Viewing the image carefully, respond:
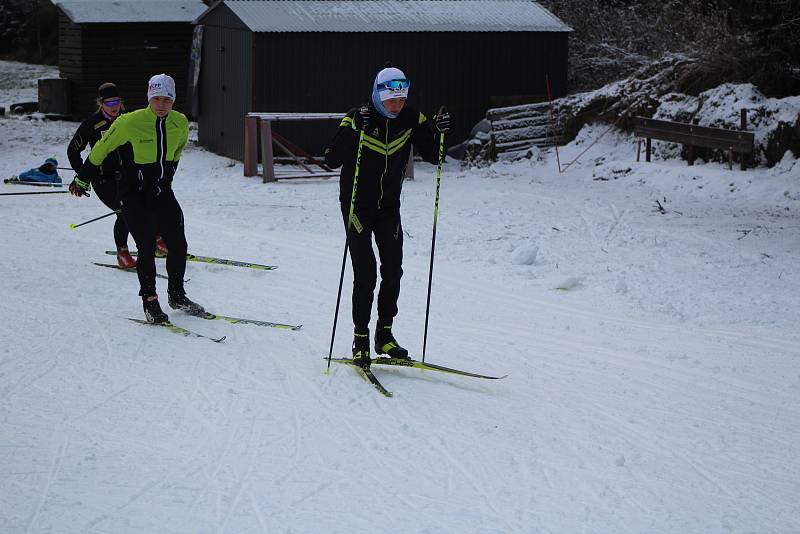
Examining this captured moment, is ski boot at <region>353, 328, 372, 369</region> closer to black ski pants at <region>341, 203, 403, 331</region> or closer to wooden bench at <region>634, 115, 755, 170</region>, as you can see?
black ski pants at <region>341, 203, 403, 331</region>

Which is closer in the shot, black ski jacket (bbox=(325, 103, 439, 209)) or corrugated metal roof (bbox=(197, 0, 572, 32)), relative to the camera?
black ski jacket (bbox=(325, 103, 439, 209))

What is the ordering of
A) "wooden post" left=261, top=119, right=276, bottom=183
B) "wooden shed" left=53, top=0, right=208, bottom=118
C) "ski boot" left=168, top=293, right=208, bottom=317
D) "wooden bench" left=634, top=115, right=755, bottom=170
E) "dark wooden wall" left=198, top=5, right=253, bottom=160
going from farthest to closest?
"wooden shed" left=53, top=0, right=208, bottom=118 < "dark wooden wall" left=198, top=5, right=253, bottom=160 < "wooden post" left=261, top=119, right=276, bottom=183 < "wooden bench" left=634, top=115, right=755, bottom=170 < "ski boot" left=168, top=293, right=208, bottom=317

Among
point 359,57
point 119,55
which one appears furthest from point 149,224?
point 119,55

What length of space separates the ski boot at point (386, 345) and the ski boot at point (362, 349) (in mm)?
142

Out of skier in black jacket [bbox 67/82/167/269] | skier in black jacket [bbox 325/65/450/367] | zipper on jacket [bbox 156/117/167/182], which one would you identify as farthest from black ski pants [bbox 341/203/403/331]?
skier in black jacket [bbox 67/82/167/269]

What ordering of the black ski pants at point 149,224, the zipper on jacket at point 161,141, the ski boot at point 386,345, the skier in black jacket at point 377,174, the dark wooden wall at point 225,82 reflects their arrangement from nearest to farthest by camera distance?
the skier in black jacket at point 377,174 < the ski boot at point 386,345 < the zipper on jacket at point 161,141 < the black ski pants at point 149,224 < the dark wooden wall at point 225,82

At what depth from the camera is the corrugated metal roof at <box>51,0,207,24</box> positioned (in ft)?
80.7

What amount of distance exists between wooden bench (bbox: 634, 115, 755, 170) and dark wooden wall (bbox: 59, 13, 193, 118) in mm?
13328

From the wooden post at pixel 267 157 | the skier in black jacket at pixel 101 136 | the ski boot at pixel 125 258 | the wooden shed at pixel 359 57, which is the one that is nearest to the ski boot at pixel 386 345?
the skier in black jacket at pixel 101 136

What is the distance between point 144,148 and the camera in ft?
24.3

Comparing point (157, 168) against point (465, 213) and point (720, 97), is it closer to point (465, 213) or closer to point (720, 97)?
point (465, 213)

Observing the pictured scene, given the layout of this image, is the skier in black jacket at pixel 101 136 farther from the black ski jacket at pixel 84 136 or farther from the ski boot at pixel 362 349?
the ski boot at pixel 362 349

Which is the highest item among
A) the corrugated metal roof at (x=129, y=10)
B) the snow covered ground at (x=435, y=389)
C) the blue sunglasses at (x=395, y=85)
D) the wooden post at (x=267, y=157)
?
the corrugated metal roof at (x=129, y=10)

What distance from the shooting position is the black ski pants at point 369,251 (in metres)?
6.32
